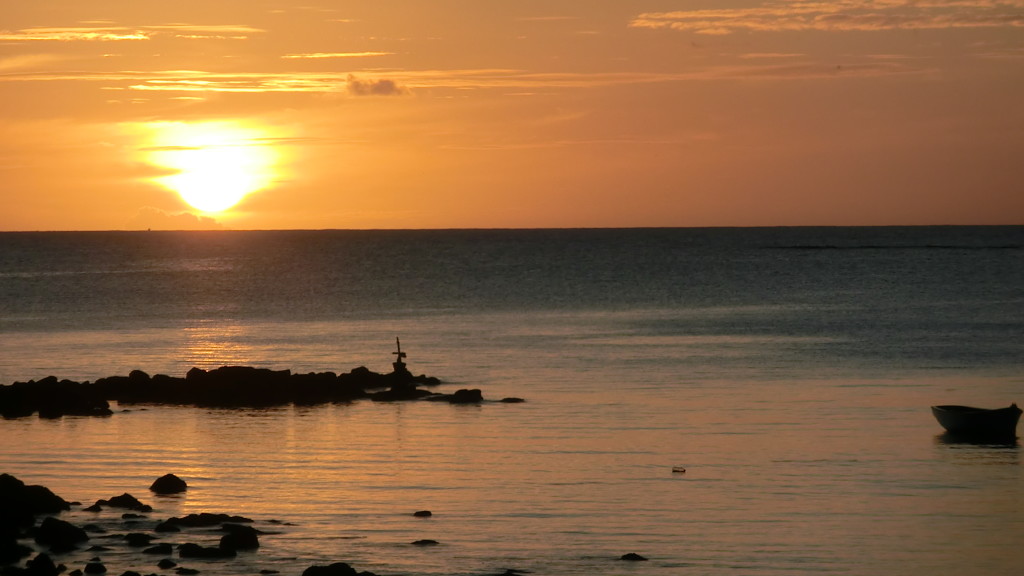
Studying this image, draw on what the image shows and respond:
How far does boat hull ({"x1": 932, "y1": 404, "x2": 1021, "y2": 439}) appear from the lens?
3831 cm

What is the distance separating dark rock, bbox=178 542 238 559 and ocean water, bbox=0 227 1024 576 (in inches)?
13.0

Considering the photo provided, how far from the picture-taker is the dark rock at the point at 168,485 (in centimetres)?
3111

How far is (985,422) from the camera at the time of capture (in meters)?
38.5

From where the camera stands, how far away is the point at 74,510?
28969 mm

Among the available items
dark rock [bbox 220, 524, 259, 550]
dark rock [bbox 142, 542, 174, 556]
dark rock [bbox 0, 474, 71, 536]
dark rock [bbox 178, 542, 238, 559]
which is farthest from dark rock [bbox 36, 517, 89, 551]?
dark rock [bbox 220, 524, 259, 550]

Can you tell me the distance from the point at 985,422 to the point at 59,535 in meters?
26.0

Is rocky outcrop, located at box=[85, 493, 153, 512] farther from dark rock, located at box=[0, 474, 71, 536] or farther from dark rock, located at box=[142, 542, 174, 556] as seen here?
dark rock, located at box=[142, 542, 174, 556]

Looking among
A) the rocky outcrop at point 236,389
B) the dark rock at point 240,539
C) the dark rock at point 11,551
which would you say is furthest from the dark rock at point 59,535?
the rocky outcrop at point 236,389

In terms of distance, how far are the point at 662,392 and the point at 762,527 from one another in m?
21.0

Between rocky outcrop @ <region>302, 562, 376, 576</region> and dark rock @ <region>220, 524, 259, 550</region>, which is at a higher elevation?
dark rock @ <region>220, 524, 259, 550</region>

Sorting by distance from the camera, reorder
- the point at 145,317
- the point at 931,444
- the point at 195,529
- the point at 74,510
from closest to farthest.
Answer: the point at 195,529, the point at 74,510, the point at 931,444, the point at 145,317

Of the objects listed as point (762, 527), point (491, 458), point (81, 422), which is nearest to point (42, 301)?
point (81, 422)

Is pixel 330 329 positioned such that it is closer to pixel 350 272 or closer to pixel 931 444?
pixel 931 444

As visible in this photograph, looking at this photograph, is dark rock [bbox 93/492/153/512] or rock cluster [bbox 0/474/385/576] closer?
rock cluster [bbox 0/474/385/576]
